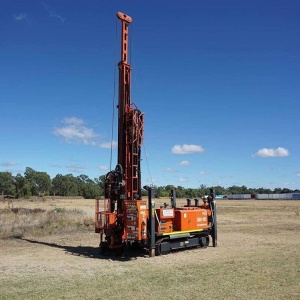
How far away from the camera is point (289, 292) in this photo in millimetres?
9500

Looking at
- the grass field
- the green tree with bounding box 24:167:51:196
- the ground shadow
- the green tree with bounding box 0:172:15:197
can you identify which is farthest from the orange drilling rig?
the green tree with bounding box 24:167:51:196

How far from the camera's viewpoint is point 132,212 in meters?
15.3

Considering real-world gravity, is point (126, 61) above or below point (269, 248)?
above

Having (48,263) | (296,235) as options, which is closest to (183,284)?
(48,263)

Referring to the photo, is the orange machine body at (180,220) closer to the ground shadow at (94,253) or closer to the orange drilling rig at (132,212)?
the orange drilling rig at (132,212)

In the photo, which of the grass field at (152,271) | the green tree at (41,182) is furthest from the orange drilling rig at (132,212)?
the green tree at (41,182)

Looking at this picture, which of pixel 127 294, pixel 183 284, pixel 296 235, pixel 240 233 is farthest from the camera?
pixel 240 233

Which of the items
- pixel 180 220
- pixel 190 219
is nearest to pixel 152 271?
pixel 180 220

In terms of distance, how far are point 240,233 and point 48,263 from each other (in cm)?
1299

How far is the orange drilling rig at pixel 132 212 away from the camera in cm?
1538

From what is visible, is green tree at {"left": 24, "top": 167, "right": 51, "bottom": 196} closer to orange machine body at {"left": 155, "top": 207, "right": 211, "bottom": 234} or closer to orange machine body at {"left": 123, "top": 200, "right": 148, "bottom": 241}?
orange machine body at {"left": 155, "top": 207, "right": 211, "bottom": 234}

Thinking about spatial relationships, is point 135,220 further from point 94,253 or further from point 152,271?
point 152,271

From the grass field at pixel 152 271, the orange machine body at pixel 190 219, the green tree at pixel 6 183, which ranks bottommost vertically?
the grass field at pixel 152 271

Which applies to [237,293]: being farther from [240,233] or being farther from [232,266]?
[240,233]
